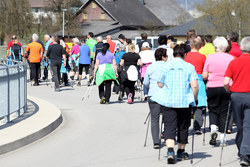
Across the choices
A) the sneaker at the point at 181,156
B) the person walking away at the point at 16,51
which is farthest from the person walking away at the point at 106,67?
the sneaker at the point at 181,156

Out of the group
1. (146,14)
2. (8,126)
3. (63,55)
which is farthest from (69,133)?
(146,14)

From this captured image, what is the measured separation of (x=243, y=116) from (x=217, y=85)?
190 centimetres

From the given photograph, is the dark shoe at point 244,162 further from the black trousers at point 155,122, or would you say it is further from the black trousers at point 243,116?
the black trousers at point 155,122

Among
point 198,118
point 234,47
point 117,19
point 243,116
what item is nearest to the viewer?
point 243,116

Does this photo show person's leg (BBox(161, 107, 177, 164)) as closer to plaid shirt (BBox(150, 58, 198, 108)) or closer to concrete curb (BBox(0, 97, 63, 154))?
plaid shirt (BBox(150, 58, 198, 108))

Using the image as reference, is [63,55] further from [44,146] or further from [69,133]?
[44,146]

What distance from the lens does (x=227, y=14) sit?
211 ft

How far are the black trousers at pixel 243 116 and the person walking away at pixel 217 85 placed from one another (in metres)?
1.65

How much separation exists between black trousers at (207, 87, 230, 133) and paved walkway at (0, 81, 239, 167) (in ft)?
1.38

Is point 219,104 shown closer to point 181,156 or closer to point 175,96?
point 181,156

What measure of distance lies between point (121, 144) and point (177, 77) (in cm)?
233

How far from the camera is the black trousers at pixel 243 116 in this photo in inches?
325

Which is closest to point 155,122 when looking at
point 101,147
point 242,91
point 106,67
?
point 101,147

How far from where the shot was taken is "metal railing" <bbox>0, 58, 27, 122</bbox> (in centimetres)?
1105
